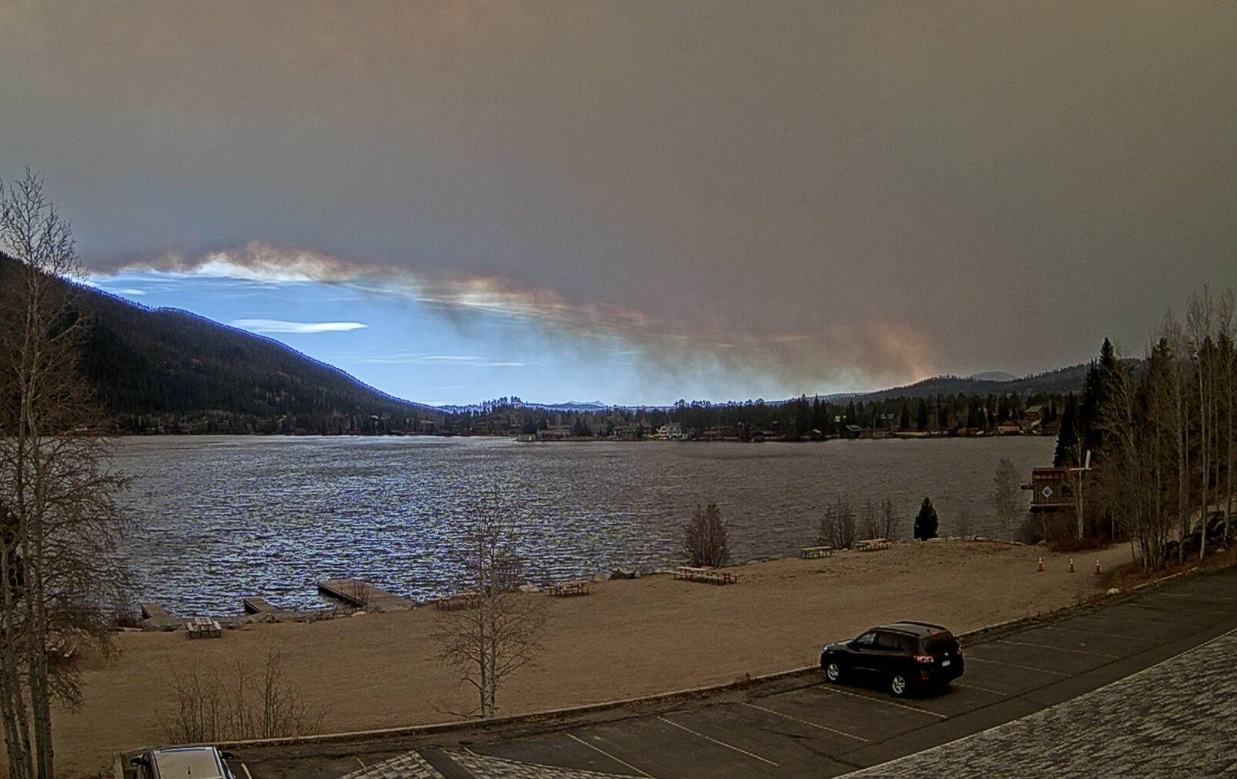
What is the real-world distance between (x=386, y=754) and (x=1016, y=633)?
2013 cm

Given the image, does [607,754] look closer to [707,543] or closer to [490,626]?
[490,626]

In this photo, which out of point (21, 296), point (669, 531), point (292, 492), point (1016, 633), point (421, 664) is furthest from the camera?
point (292, 492)

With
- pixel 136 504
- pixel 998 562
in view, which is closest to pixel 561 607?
pixel 998 562

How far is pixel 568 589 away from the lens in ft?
158

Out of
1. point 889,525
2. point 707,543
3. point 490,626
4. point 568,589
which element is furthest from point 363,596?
point 889,525

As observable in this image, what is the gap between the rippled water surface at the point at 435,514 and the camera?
60.4 m

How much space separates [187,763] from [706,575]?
4085 cm

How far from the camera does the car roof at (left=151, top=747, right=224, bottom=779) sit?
36.4ft

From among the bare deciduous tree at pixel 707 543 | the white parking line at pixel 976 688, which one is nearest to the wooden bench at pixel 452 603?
the bare deciduous tree at pixel 707 543

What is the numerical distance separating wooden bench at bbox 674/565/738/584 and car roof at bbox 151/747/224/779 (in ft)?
128

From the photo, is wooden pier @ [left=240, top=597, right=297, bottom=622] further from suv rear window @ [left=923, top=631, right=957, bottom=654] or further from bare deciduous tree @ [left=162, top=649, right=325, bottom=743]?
suv rear window @ [left=923, top=631, right=957, bottom=654]

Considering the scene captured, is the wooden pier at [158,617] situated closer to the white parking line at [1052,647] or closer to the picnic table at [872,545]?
the white parking line at [1052,647]

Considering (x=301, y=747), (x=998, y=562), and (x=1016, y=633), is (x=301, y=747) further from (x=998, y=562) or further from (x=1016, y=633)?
(x=998, y=562)

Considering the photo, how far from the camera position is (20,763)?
54.4 ft
